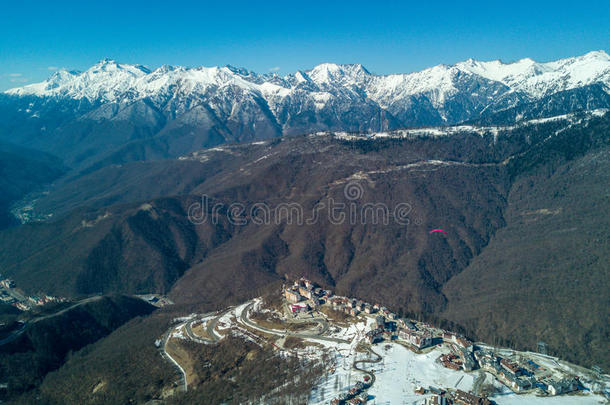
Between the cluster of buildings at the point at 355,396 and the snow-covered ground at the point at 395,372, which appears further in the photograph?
the snow-covered ground at the point at 395,372

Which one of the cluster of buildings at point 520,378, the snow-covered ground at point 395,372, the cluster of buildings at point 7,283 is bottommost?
the cluster of buildings at point 7,283

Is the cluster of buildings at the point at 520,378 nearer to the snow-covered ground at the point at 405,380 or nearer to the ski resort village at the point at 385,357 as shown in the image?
the ski resort village at the point at 385,357

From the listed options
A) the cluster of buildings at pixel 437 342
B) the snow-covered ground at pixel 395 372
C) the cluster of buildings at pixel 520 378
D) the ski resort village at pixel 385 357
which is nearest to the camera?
the snow-covered ground at pixel 395 372

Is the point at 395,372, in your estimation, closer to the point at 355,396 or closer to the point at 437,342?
the point at 355,396

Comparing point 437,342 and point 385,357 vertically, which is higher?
point 437,342

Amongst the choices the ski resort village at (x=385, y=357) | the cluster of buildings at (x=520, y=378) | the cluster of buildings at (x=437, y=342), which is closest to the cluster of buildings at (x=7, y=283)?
the ski resort village at (x=385, y=357)

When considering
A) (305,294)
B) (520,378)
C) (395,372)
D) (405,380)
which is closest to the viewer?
(520,378)

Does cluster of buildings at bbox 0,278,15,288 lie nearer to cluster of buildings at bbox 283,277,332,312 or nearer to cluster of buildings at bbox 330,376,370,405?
cluster of buildings at bbox 283,277,332,312

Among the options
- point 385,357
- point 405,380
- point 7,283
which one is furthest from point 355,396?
point 7,283

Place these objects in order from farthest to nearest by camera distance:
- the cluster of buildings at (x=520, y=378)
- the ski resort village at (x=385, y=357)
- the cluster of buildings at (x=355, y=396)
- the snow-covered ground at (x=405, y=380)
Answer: the cluster of buildings at (x=520, y=378), the ski resort village at (x=385, y=357), the snow-covered ground at (x=405, y=380), the cluster of buildings at (x=355, y=396)

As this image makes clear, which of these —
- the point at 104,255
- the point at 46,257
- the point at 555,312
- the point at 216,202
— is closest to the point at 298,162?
the point at 216,202

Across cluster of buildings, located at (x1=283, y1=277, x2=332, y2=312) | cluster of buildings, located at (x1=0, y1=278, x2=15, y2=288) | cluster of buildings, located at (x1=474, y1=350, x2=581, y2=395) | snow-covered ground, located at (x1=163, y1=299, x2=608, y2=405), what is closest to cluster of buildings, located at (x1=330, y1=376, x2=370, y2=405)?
snow-covered ground, located at (x1=163, y1=299, x2=608, y2=405)
